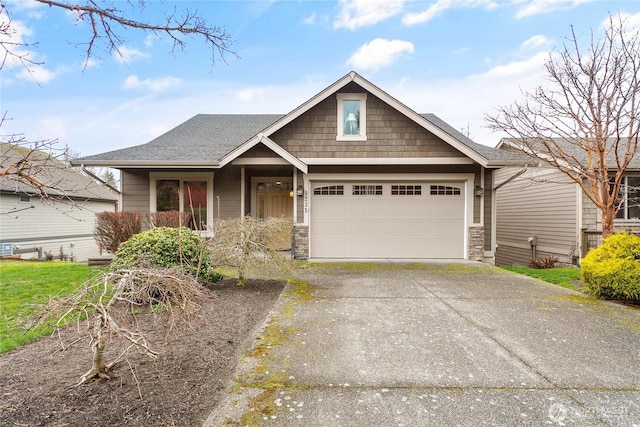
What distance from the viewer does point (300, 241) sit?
33.6 ft

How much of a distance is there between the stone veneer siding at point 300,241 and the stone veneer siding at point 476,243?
4.73 meters

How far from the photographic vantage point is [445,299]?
581 centimetres

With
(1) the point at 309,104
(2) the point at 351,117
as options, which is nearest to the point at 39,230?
(1) the point at 309,104

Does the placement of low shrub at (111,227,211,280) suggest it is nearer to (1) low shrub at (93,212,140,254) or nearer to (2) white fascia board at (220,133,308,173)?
(1) low shrub at (93,212,140,254)

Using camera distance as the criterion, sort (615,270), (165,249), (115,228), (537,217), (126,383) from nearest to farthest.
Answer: (126,383) < (615,270) < (165,249) < (115,228) < (537,217)

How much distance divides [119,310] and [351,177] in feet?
26.4

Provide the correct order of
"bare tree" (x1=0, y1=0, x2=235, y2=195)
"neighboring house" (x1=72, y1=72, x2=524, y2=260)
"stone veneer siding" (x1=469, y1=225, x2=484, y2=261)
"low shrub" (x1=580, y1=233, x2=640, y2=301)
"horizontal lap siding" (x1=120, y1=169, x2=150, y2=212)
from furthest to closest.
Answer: "horizontal lap siding" (x1=120, y1=169, x2=150, y2=212), "stone veneer siding" (x1=469, y1=225, x2=484, y2=261), "neighboring house" (x1=72, y1=72, x2=524, y2=260), "low shrub" (x1=580, y1=233, x2=640, y2=301), "bare tree" (x1=0, y1=0, x2=235, y2=195)

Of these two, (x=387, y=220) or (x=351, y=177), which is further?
(x=387, y=220)

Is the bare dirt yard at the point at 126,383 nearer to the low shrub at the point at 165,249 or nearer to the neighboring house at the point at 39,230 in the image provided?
the low shrub at the point at 165,249

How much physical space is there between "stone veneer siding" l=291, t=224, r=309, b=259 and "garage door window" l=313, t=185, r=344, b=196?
3.53ft

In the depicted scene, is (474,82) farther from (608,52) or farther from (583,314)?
(583,314)

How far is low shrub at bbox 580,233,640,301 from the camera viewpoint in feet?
18.4

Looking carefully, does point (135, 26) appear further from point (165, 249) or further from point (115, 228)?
point (115, 228)

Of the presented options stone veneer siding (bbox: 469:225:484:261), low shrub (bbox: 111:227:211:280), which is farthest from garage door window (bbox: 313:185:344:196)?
low shrub (bbox: 111:227:211:280)
